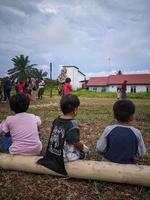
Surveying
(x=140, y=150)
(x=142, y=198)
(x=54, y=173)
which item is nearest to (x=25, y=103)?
(x=54, y=173)

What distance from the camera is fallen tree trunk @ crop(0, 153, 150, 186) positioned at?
402cm

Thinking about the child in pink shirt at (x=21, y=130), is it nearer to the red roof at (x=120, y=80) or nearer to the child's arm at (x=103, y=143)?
the child's arm at (x=103, y=143)

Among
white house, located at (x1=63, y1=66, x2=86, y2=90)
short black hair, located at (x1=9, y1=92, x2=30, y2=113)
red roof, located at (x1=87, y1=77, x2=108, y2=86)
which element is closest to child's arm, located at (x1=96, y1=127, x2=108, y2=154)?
short black hair, located at (x1=9, y1=92, x2=30, y2=113)

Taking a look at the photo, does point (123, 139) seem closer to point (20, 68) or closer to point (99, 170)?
point (99, 170)

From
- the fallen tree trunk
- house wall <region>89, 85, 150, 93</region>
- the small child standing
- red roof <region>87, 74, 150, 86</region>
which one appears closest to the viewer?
the fallen tree trunk

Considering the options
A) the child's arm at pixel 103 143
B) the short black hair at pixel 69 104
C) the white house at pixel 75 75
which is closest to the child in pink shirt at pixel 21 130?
the short black hair at pixel 69 104

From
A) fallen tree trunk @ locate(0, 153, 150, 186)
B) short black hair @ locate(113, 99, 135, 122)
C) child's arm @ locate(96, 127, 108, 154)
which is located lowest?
fallen tree trunk @ locate(0, 153, 150, 186)

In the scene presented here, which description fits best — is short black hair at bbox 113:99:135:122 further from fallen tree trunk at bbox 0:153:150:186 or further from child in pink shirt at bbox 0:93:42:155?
child in pink shirt at bbox 0:93:42:155

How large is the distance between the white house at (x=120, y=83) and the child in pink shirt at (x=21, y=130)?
6479 centimetres

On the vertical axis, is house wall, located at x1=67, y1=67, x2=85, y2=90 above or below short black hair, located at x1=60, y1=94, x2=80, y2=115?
above

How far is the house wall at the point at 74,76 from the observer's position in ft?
266

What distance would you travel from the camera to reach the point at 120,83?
69000 mm

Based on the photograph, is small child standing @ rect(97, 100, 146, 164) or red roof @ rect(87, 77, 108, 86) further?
red roof @ rect(87, 77, 108, 86)

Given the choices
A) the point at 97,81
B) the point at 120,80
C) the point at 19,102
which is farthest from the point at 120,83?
the point at 19,102
